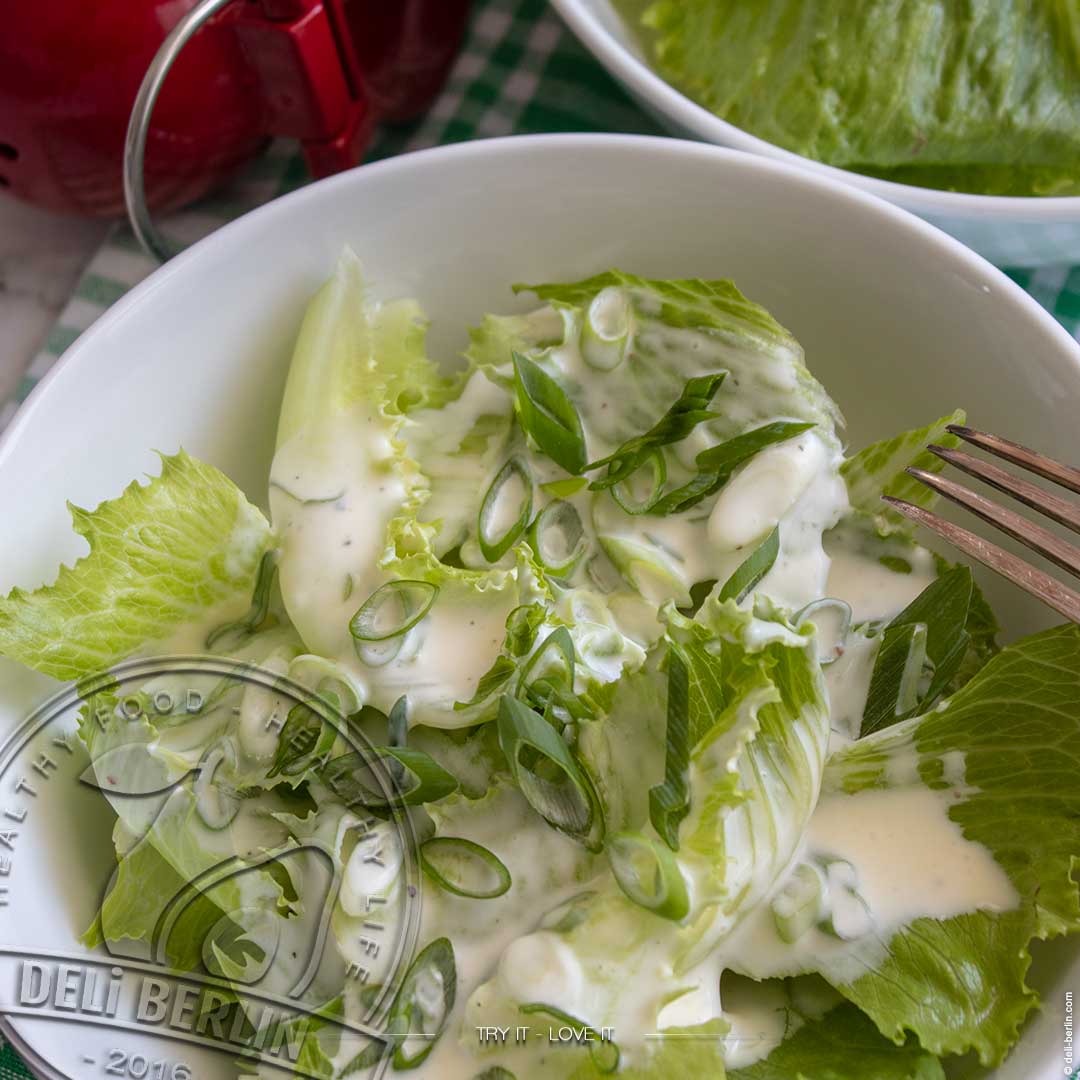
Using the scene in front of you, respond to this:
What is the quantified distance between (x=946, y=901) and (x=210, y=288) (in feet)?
3.50

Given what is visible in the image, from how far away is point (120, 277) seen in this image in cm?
202

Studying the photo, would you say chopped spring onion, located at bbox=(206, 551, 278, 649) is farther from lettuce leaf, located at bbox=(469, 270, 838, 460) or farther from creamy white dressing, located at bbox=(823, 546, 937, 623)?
creamy white dressing, located at bbox=(823, 546, 937, 623)

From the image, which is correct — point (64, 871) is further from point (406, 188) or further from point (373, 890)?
point (406, 188)

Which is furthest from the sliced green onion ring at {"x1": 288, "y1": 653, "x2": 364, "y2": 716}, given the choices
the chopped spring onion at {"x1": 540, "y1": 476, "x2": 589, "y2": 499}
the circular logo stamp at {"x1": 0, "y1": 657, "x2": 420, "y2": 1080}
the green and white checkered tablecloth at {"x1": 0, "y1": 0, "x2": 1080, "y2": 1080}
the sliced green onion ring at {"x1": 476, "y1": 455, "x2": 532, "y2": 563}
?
the green and white checkered tablecloth at {"x1": 0, "y1": 0, "x2": 1080, "y2": 1080}

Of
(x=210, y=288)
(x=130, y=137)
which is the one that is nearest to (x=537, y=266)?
(x=210, y=288)

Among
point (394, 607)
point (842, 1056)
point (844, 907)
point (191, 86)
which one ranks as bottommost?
point (842, 1056)

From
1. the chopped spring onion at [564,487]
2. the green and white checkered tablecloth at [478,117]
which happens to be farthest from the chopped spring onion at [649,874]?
the green and white checkered tablecloth at [478,117]

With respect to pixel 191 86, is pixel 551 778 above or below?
below

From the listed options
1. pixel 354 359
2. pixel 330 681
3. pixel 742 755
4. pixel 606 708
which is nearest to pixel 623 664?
pixel 606 708

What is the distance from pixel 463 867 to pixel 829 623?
0.46 meters

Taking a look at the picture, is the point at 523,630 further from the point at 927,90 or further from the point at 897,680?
the point at 927,90

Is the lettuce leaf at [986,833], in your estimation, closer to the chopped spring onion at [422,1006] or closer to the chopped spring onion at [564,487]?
the chopped spring onion at [422,1006]

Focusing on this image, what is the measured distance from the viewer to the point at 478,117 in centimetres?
206

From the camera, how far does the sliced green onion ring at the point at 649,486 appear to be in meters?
1.32
